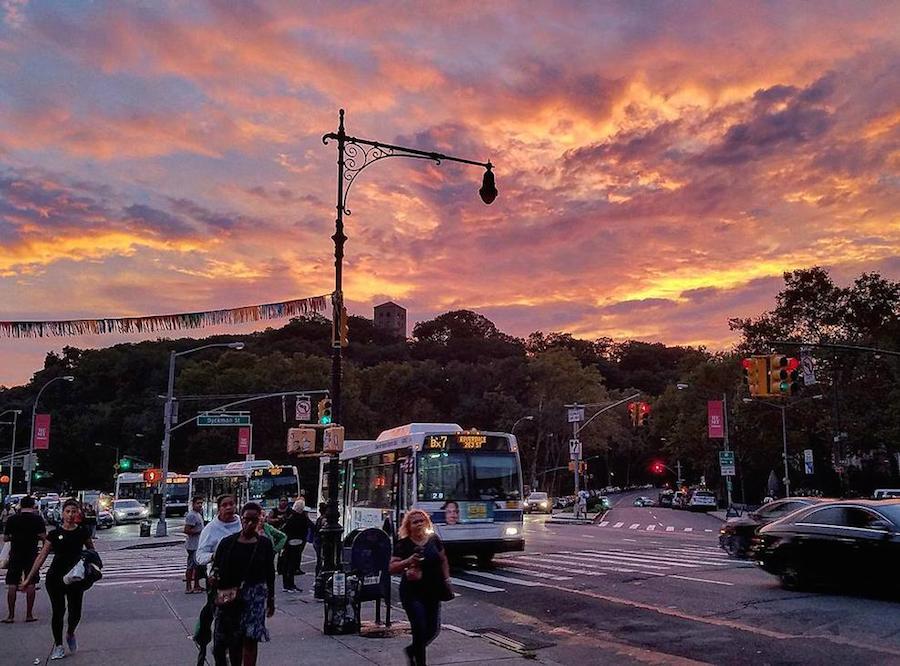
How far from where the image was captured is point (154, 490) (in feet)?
194

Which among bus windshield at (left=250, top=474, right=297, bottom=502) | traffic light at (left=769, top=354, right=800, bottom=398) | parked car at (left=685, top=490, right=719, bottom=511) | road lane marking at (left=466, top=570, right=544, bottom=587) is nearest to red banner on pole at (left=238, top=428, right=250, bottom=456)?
bus windshield at (left=250, top=474, right=297, bottom=502)

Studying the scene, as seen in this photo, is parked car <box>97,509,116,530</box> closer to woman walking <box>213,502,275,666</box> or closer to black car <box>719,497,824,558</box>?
black car <box>719,497,824,558</box>

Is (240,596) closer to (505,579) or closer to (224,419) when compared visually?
(505,579)

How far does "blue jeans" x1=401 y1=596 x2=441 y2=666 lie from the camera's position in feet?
26.1

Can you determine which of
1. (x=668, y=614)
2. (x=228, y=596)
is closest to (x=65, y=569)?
(x=228, y=596)

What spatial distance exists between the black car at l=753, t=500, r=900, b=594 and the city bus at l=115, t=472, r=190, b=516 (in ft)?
160

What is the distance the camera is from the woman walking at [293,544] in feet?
52.3

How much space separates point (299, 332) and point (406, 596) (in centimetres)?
10682

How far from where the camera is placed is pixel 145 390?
9769 centimetres

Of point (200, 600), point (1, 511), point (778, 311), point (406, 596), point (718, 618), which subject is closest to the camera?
point (406, 596)

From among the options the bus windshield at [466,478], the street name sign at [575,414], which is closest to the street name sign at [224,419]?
the street name sign at [575,414]

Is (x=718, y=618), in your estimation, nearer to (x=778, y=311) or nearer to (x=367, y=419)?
(x=778, y=311)

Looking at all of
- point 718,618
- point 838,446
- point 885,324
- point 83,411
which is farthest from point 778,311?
point 83,411

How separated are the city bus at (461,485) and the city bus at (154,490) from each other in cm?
4096
